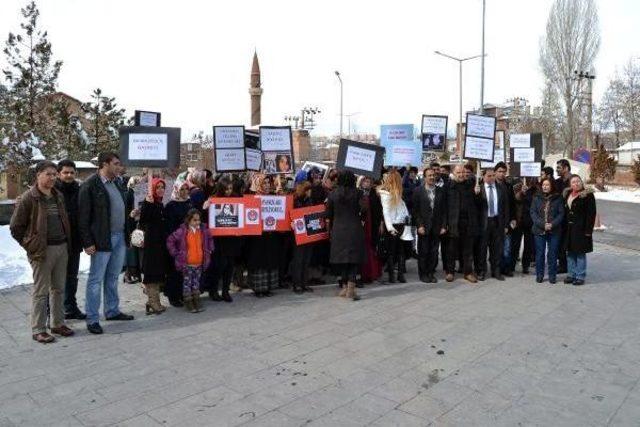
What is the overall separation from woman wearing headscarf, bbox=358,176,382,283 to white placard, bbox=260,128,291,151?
5.76 feet

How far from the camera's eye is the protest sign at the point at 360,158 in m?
8.23

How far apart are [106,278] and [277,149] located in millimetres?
4027

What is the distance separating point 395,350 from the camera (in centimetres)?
559

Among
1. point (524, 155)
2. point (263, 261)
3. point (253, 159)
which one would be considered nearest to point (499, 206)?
point (524, 155)

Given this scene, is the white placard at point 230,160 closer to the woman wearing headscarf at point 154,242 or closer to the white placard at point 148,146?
the white placard at point 148,146

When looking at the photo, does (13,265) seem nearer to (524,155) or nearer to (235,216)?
(235,216)

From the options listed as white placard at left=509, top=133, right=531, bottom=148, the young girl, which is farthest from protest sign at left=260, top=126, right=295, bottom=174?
white placard at left=509, top=133, right=531, bottom=148

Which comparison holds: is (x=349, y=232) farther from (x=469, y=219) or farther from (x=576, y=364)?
(x=576, y=364)

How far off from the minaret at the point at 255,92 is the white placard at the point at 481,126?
47.7m

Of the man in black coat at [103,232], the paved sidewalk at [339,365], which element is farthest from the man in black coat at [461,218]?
the man in black coat at [103,232]

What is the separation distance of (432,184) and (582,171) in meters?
11.7

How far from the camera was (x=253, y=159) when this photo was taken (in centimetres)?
1005

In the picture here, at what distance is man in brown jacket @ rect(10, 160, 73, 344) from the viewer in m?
5.70

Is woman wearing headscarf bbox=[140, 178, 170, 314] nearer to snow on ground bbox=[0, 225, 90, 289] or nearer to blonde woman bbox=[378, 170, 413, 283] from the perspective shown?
snow on ground bbox=[0, 225, 90, 289]
